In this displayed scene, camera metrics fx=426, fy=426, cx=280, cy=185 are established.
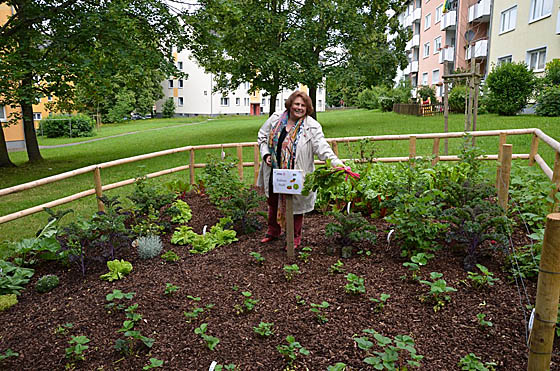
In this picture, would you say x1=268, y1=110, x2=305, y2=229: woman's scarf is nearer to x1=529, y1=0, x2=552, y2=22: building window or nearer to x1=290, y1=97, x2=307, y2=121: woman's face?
x1=290, y1=97, x2=307, y2=121: woman's face

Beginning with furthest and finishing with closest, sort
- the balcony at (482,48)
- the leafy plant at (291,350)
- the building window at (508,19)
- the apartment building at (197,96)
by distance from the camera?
the apartment building at (197,96), the balcony at (482,48), the building window at (508,19), the leafy plant at (291,350)

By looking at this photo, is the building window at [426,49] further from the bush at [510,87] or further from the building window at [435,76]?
the bush at [510,87]

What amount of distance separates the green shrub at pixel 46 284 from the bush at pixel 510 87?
56.3 feet

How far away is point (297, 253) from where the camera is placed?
171 inches

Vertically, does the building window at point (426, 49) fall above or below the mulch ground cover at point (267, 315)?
above

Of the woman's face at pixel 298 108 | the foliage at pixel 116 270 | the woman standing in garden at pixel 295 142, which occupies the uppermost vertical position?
the woman's face at pixel 298 108

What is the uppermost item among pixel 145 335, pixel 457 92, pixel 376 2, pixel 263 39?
pixel 376 2

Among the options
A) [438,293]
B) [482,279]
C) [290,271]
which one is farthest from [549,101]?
[290,271]

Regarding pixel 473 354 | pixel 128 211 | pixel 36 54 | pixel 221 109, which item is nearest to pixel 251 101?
pixel 221 109

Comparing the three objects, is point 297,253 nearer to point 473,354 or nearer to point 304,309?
point 304,309

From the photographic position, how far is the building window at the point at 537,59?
19172mm

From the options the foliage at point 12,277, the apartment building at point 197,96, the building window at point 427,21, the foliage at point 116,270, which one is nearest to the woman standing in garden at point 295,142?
the foliage at point 116,270

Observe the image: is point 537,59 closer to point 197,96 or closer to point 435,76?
point 435,76

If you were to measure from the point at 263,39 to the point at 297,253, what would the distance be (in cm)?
1452
